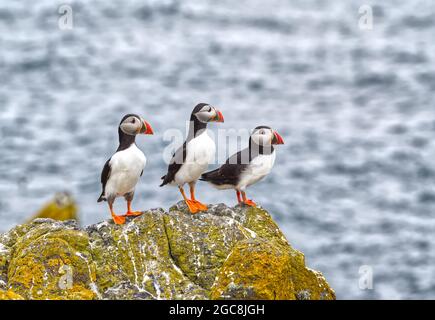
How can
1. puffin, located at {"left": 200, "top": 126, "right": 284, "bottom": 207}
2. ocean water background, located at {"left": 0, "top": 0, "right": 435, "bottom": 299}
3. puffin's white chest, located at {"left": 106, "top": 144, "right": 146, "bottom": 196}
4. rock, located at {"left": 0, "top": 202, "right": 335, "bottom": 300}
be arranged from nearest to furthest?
rock, located at {"left": 0, "top": 202, "right": 335, "bottom": 300} → puffin's white chest, located at {"left": 106, "top": 144, "right": 146, "bottom": 196} → puffin, located at {"left": 200, "top": 126, "right": 284, "bottom": 207} → ocean water background, located at {"left": 0, "top": 0, "right": 435, "bottom": 299}

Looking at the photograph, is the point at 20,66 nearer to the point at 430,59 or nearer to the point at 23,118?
the point at 23,118

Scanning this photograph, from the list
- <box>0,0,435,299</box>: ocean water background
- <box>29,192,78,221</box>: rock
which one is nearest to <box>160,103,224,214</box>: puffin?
<box>29,192,78,221</box>: rock

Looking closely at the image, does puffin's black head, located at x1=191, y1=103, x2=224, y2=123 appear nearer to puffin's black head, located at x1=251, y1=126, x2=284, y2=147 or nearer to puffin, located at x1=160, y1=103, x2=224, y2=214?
puffin, located at x1=160, y1=103, x2=224, y2=214

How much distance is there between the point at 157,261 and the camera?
10953 millimetres

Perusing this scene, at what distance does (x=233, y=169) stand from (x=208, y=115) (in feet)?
3.00

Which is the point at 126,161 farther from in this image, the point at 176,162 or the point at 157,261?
the point at 157,261

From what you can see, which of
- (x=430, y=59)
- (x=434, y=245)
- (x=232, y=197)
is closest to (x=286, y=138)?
(x=434, y=245)

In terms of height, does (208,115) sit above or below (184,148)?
above

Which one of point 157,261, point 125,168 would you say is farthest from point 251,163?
Answer: point 157,261

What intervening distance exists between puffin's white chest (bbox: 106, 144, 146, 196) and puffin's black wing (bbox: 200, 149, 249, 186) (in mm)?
1341

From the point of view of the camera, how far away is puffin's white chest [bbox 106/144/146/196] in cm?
1188

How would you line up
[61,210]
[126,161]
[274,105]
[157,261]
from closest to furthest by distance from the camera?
[157,261] < [126,161] < [61,210] < [274,105]

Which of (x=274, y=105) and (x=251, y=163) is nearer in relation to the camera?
(x=251, y=163)

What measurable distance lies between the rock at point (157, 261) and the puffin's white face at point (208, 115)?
1220 mm
